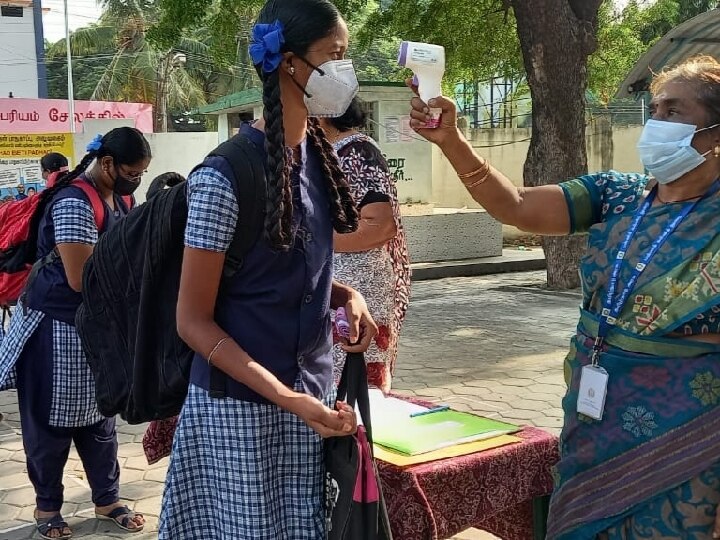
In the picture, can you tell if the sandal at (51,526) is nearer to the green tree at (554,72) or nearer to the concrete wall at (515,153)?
the green tree at (554,72)

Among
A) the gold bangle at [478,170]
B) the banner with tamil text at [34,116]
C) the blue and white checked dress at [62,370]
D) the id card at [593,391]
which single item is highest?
the banner with tamil text at [34,116]

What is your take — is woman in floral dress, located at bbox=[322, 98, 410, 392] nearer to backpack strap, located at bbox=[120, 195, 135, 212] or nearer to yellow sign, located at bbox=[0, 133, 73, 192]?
backpack strap, located at bbox=[120, 195, 135, 212]

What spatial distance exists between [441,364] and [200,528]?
199 inches

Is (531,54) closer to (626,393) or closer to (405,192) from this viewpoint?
(405,192)

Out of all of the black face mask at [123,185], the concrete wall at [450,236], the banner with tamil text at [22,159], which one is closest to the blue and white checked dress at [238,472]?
the black face mask at [123,185]

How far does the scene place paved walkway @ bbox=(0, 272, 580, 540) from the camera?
160 inches

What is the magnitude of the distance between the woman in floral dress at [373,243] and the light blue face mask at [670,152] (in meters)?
1.05

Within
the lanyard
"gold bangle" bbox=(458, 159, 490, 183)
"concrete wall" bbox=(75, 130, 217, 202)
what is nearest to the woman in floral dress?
"gold bangle" bbox=(458, 159, 490, 183)

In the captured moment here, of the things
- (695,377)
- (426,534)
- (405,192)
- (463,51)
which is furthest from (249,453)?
(405,192)

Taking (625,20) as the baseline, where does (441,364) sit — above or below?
below

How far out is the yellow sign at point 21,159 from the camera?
11.7m

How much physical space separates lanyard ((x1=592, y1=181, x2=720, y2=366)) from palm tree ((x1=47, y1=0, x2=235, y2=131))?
28.3 m

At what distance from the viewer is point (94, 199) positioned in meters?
3.29

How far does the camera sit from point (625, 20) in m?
16.8
